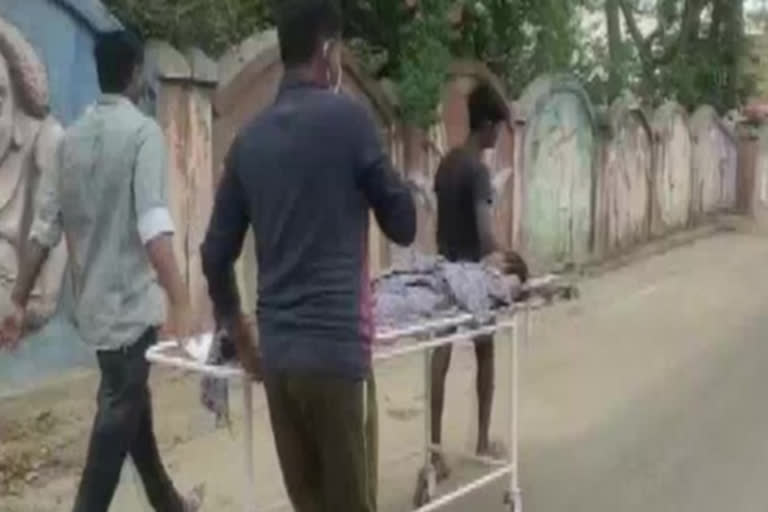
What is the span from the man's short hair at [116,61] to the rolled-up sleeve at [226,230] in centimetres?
115

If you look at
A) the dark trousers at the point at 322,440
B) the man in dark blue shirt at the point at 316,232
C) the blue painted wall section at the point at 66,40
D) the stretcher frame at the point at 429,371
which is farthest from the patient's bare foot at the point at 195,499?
the blue painted wall section at the point at 66,40

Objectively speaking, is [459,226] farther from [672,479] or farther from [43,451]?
[43,451]

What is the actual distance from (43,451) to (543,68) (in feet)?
29.6

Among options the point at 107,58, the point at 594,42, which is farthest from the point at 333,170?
the point at 594,42

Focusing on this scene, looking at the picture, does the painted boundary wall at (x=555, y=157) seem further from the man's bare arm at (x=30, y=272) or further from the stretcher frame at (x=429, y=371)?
the man's bare arm at (x=30, y=272)

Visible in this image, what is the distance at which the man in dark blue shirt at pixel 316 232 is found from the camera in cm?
366

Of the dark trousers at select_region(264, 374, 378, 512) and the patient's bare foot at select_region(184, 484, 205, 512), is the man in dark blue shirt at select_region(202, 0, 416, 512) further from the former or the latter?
the patient's bare foot at select_region(184, 484, 205, 512)

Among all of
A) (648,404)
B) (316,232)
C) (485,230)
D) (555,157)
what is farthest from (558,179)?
(316,232)

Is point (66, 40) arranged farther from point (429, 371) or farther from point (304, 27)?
point (304, 27)

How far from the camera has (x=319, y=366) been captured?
368cm

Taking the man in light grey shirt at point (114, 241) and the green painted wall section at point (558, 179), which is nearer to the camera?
the man in light grey shirt at point (114, 241)

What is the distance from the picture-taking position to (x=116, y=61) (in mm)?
4852

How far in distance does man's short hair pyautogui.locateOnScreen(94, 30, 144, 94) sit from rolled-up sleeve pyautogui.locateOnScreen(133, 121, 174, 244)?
196 millimetres

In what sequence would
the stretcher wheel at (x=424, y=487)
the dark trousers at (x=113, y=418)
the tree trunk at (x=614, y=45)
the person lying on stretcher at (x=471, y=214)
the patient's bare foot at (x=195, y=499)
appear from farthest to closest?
the tree trunk at (x=614, y=45) < the person lying on stretcher at (x=471, y=214) < the stretcher wheel at (x=424, y=487) < the patient's bare foot at (x=195, y=499) < the dark trousers at (x=113, y=418)
